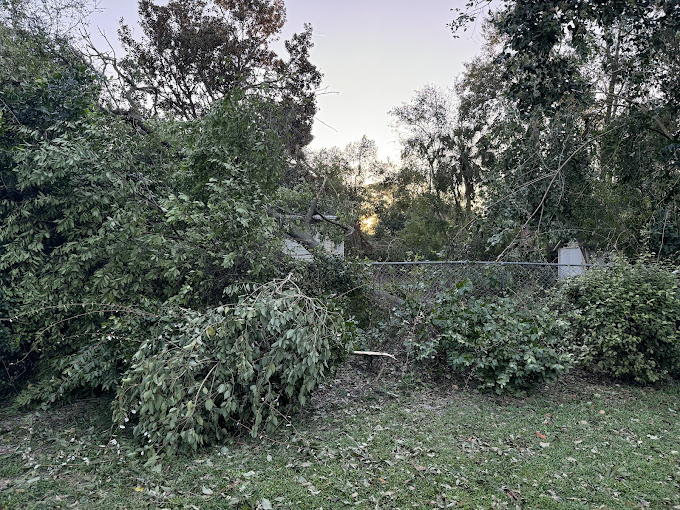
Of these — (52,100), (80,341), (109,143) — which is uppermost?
(52,100)

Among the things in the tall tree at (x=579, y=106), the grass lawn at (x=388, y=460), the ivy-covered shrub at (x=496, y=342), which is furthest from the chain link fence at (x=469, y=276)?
the grass lawn at (x=388, y=460)

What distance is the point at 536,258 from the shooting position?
21.3 ft

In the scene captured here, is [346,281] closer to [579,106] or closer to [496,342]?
[496,342]

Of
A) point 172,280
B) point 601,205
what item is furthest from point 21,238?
point 601,205

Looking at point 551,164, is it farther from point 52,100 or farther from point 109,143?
point 52,100

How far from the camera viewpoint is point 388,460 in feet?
9.13

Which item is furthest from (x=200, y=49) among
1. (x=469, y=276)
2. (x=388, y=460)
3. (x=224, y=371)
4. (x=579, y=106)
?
(x=388, y=460)

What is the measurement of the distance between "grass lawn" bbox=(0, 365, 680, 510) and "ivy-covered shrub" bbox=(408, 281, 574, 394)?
252 millimetres

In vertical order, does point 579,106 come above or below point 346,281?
above

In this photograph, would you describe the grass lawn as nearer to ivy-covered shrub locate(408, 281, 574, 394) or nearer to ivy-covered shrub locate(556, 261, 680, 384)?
ivy-covered shrub locate(408, 281, 574, 394)

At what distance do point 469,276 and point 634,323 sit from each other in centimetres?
174

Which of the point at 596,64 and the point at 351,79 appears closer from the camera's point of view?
the point at 596,64

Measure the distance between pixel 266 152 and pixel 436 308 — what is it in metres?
2.42

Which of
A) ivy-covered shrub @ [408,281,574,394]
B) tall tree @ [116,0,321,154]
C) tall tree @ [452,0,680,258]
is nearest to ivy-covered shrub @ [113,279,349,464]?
ivy-covered shrub @ [408,281,574,394]
